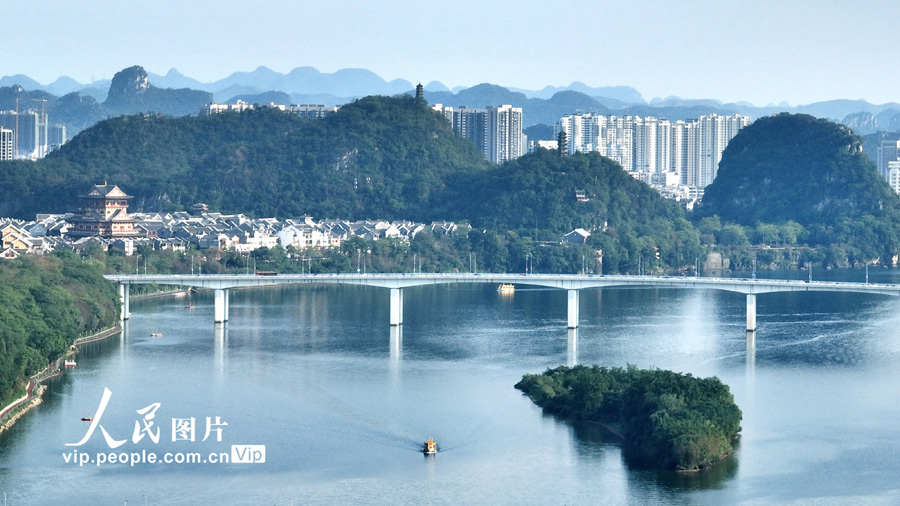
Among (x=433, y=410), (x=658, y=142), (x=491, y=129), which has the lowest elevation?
(x=433, y=410)

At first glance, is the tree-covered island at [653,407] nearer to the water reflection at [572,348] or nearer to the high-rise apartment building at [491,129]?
the water reflection at [572,348]

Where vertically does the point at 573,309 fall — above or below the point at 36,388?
above

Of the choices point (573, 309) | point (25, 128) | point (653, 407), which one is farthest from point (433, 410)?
point (25, 128)

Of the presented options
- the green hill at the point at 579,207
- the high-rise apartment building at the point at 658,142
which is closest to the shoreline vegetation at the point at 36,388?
the green hill at the point at 579,207

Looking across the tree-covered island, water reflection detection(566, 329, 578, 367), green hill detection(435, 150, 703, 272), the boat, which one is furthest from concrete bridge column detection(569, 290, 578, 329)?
green hill detection(435, 150, 703, 272)

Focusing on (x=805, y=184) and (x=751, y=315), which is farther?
(x=805, y=184)

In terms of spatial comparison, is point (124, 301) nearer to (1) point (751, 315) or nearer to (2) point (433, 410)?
(2) point (433, 410)
